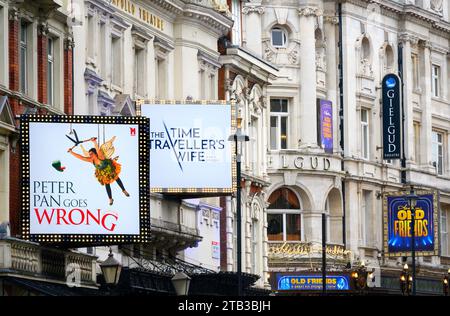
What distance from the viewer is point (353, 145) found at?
3954 inches

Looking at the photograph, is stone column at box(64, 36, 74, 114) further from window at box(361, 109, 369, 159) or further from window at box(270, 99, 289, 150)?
window at box(361, 109, 369, 159)

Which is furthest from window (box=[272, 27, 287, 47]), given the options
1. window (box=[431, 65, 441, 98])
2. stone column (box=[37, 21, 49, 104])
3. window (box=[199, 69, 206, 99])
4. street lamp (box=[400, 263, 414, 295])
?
stone column (box=[37, 21, 49, 104])

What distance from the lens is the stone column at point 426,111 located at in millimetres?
107375

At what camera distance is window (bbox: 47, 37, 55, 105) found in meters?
47.2

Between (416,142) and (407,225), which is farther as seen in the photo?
(416,142)

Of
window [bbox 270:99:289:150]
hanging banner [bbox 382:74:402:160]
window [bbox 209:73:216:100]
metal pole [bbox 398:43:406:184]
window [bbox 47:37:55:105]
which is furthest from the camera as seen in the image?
metal pole [bbox 398:43:406:184]

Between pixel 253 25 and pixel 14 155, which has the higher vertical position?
pixel 253 25

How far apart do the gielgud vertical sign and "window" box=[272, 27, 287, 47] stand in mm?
54006

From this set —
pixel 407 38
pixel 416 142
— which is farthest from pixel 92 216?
pixel 416 142

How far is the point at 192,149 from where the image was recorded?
59688mm

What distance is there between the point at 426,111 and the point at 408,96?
281 cm

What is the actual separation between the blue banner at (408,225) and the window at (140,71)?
43.4 m

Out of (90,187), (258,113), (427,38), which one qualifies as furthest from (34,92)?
(427,38)

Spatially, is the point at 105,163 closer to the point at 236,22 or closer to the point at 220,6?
the point at 220,6
